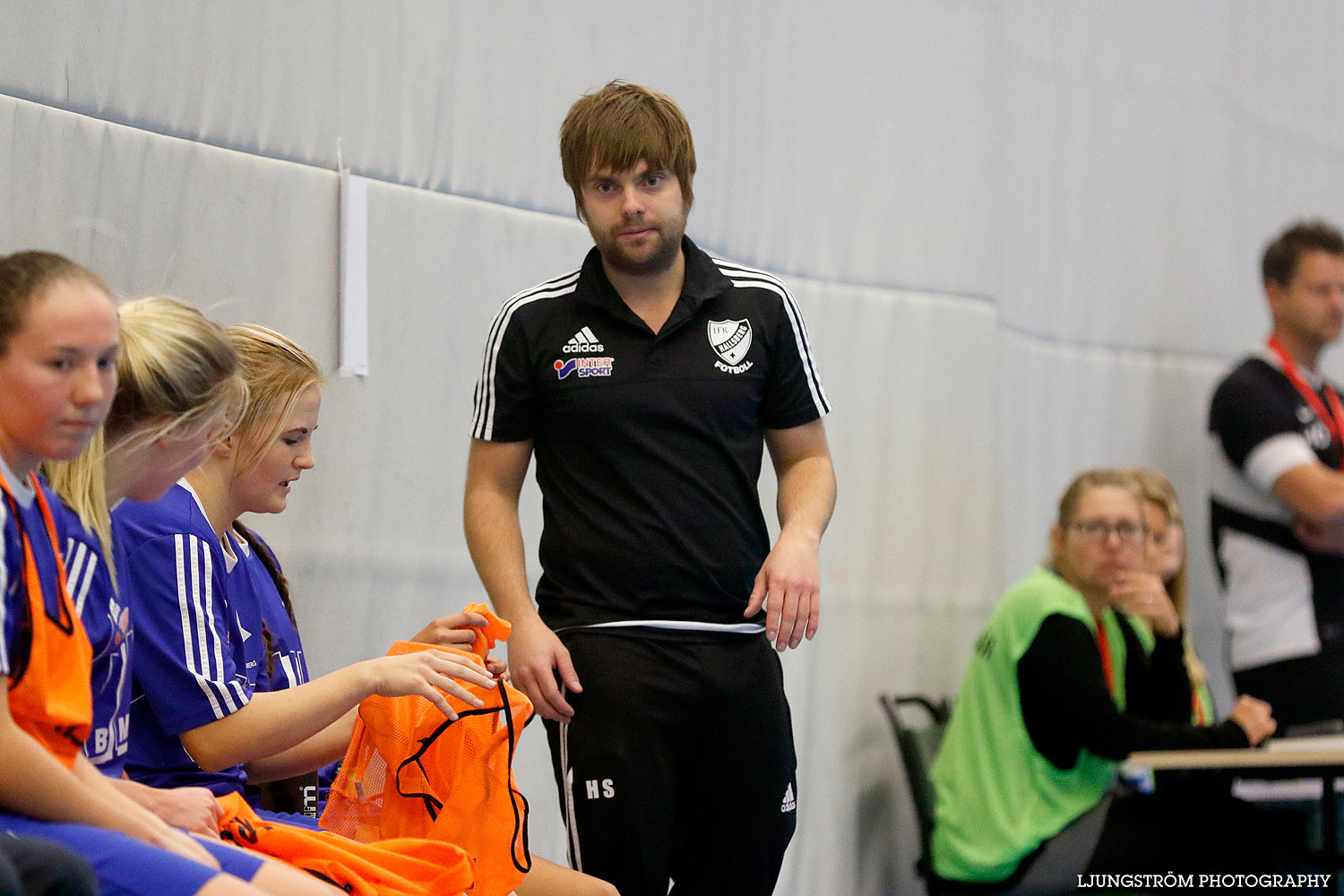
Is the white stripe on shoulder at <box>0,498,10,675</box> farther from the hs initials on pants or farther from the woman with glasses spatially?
the woman with glasses

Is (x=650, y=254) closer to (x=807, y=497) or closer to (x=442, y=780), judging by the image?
(x=807, y=497)

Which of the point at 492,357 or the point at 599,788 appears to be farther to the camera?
the point at 492,357

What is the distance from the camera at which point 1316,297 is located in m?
4.55

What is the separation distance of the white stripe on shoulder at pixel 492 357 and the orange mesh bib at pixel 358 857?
726 millimetres

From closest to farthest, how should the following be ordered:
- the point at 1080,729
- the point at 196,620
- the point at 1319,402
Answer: the point at 196,620
the point at 1080,729
the point at 1319,402

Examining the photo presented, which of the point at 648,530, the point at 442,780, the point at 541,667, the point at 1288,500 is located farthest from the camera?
the point at 1288,500

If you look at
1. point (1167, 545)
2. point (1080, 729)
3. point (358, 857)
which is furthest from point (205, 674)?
point (1167, 545)

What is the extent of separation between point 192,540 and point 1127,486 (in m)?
2.65

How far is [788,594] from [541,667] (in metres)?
0.38

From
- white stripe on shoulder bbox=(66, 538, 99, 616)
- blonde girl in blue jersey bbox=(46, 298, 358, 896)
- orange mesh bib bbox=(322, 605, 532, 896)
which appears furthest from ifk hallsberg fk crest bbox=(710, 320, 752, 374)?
white stripe on shoulder bbox=(66, 538, 99, 616)

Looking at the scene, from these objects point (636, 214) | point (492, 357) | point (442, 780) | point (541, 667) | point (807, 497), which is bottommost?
point (442, 780)

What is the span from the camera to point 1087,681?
3383 mm

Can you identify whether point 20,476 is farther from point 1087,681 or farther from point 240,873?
point 1087,681

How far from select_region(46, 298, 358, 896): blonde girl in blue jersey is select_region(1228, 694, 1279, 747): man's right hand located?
255cm
